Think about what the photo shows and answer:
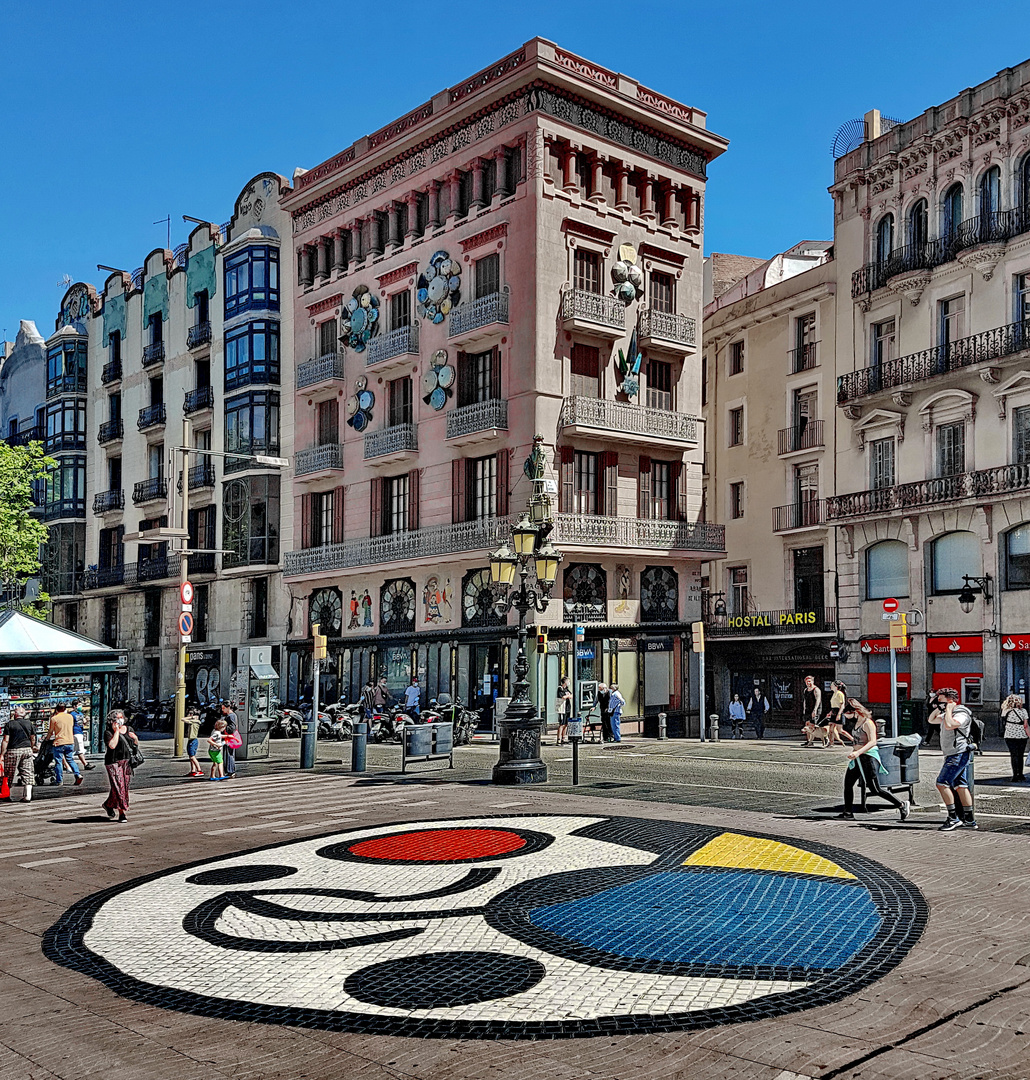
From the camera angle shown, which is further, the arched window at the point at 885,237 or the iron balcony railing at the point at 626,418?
the arched window at the point at 885,237

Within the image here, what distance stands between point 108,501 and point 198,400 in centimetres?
962

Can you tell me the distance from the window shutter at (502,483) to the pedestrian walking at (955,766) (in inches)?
908

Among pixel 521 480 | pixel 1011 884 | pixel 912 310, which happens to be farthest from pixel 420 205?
pixel 1011 884

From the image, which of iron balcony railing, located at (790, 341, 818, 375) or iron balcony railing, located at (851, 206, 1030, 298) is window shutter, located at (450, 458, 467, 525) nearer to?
iron balcony railing, located at (790, 341, 818, 375)

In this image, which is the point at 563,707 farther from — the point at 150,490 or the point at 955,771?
the point at 150,490

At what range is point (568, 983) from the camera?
8008 millimetres

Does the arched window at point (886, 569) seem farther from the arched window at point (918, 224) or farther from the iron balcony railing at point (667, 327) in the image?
the arched window at point (918, 224)

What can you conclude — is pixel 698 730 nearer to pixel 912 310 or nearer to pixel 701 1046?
pixel 912 310

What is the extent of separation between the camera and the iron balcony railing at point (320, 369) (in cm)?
4459

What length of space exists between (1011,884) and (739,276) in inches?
1959

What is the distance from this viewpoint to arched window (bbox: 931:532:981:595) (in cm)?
3669

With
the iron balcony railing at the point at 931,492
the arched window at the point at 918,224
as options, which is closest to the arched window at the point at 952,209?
the arched window at the point at 918,224

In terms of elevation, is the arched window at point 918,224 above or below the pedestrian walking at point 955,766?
above

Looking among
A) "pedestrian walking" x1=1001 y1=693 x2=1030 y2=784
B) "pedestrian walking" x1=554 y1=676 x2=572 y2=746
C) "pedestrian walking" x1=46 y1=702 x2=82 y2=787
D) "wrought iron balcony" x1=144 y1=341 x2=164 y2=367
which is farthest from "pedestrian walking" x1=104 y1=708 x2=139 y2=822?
"wrought iron balcony" x1=144 y1=341 x2=164 y2=367
